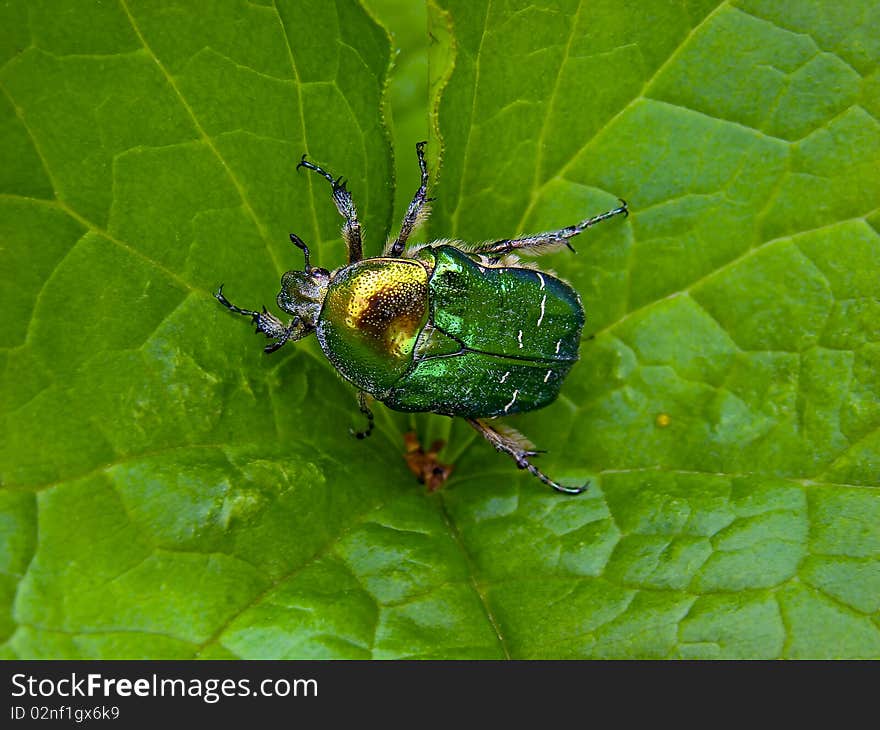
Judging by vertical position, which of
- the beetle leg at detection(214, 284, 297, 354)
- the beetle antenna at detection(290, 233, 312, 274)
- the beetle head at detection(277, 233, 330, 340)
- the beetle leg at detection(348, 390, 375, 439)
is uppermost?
the beetle antenna at detection(290, 233, 312, 274)

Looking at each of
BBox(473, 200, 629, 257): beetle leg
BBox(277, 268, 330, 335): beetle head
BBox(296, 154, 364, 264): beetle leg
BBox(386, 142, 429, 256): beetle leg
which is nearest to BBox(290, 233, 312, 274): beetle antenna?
BBox(277, 268, 330, 335): beetle head

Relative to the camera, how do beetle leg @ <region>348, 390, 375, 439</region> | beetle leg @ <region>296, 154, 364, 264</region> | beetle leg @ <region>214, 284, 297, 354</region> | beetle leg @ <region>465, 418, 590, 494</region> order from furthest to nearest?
beetle leg @ <region>348, 390, 375, 439</region> → beetle leg @ <region>465, 418, 590, 494</region> → beetle leg @ <region>296, 154, 364, 264</region> → beetle leg @ <region>214, 284, 297, 354</region>

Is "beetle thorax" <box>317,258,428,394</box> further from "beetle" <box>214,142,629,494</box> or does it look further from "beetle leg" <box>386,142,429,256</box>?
"beetle leg" <box>386,142,429,256</box>

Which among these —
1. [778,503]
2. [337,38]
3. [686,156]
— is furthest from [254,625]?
[686,156]

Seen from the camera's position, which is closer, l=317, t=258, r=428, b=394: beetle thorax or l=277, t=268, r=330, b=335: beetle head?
l=277, t=268, r=330, b=335: beetle head

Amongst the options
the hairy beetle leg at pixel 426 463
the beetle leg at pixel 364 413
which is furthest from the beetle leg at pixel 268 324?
the hairy beetle leg at pixel 426 463

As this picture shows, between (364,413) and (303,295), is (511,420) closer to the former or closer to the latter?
(364,413)

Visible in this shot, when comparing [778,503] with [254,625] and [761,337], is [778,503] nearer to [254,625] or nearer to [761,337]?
[761,337]
